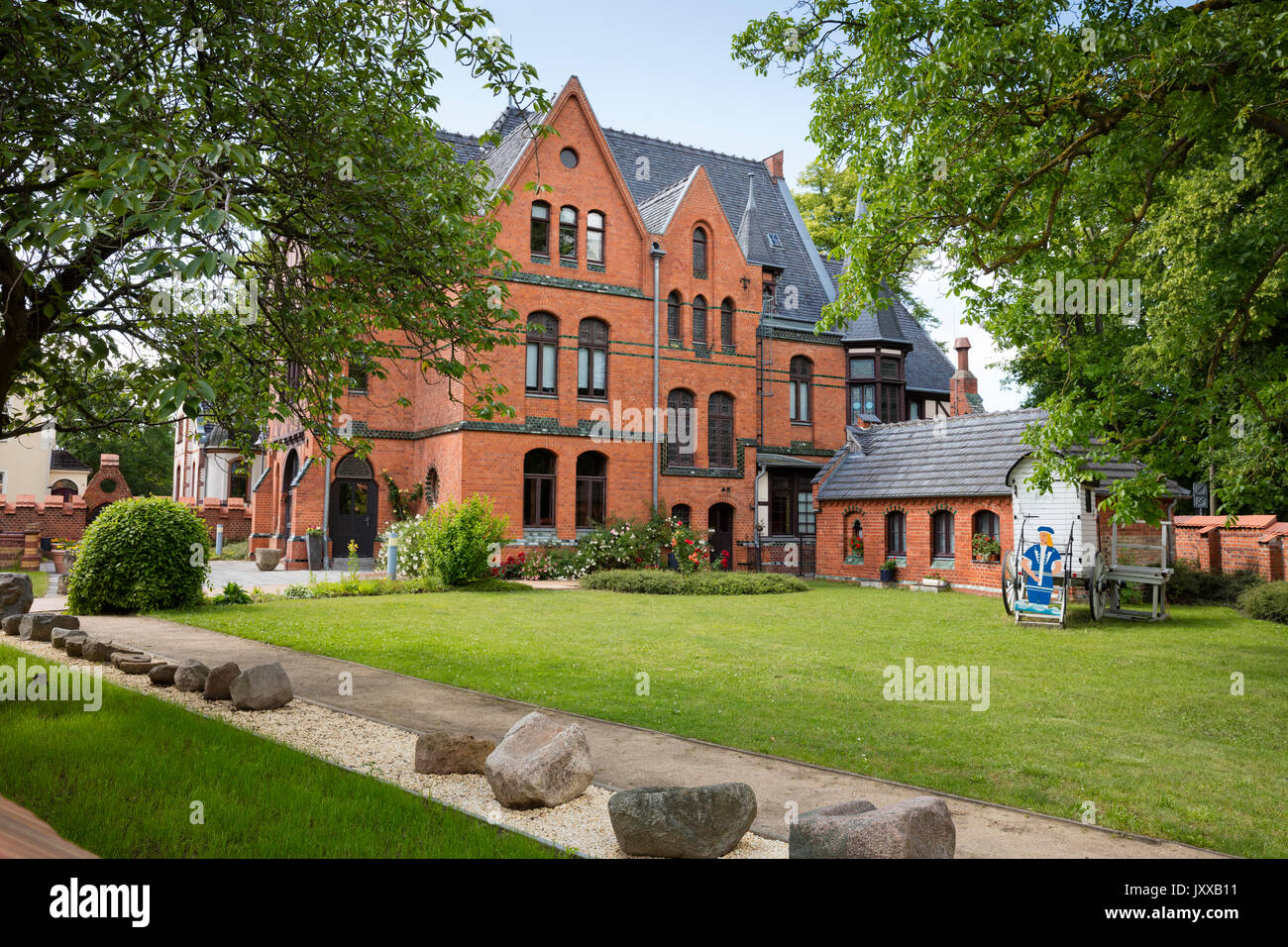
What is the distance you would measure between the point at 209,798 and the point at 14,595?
12385mm

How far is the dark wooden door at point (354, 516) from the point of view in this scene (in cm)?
2936

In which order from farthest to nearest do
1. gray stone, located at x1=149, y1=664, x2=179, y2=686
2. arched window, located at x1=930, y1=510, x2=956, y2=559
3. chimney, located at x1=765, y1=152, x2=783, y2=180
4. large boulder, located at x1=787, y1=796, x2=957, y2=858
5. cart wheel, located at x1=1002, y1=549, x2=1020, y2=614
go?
chimney, located at x1=765, y1=152, x2=783, y2=180 < arched window, located at x1=930, y1=510, x2=956, y2=559 < cart wheel, located at x1=1002, y1=549, x2=1020, y2=614 < gray stone, located at x1=149, y1=664, x2=179, y2=686 < large boulder, located at x1=787, y1=796, x2=957, y2=858

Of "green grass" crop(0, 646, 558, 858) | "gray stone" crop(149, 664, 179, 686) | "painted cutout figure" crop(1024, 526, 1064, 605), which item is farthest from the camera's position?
"painted cutout figure" crop(1024, 526, 1064, 605)

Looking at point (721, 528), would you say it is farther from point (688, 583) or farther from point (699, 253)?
point (699, 253)

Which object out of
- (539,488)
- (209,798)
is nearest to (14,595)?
(209,798)

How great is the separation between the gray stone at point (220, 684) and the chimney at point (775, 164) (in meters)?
36.7

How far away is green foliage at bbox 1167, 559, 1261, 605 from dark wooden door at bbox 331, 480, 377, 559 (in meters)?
23.8

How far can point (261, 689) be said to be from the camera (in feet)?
26.7

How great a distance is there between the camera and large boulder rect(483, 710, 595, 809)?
18.0ft

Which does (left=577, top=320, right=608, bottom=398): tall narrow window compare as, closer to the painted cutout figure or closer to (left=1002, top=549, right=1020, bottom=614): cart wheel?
(left=1002, top=549, right=1020, bottom=614): cart wheel

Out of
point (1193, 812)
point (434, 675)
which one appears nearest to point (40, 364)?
point (434, 675)

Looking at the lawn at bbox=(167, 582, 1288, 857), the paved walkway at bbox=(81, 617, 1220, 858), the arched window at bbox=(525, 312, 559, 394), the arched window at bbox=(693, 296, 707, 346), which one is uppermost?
the arched window at bbox=(693, 296, 707, 346)

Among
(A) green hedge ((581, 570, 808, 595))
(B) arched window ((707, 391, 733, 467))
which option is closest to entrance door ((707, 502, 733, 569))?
(B) arched window ((707, 391, 733, 467))

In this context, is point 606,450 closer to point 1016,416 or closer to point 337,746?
point 1016,416
